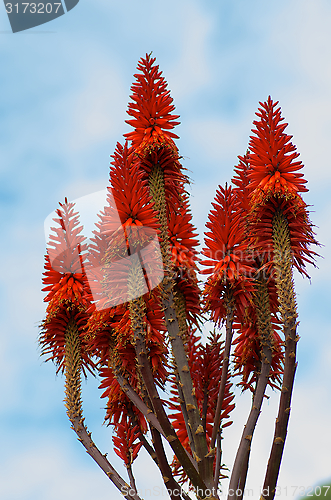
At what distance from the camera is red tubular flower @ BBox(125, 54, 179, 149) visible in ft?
27.0

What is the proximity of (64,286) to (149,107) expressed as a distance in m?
3.56

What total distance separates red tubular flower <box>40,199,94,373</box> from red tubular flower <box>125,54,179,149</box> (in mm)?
2218

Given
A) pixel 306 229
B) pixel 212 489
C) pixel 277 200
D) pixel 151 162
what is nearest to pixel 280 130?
pixel 277 200

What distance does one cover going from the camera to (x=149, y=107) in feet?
27.1

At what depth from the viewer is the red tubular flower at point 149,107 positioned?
27.0 ft

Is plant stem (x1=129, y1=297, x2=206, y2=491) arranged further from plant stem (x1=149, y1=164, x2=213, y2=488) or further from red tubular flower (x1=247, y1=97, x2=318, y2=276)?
red tubular flower (x1=247, y1=97, x2=318, y2=276)

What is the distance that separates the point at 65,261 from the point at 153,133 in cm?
295

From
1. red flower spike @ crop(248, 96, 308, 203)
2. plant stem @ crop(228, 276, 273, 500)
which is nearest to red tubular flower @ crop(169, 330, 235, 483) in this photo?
plant stem @ crop(228, 276, 273, 500)

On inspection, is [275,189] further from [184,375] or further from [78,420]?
[78,420]

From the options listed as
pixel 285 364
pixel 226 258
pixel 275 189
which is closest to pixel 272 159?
pixel 275 189

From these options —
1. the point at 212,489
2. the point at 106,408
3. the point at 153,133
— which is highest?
the point at 153,133

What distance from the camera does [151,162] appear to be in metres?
8.01

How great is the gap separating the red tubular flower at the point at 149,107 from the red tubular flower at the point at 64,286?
2.22 meters

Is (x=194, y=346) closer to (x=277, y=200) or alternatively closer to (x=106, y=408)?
(x=106, y=408)
